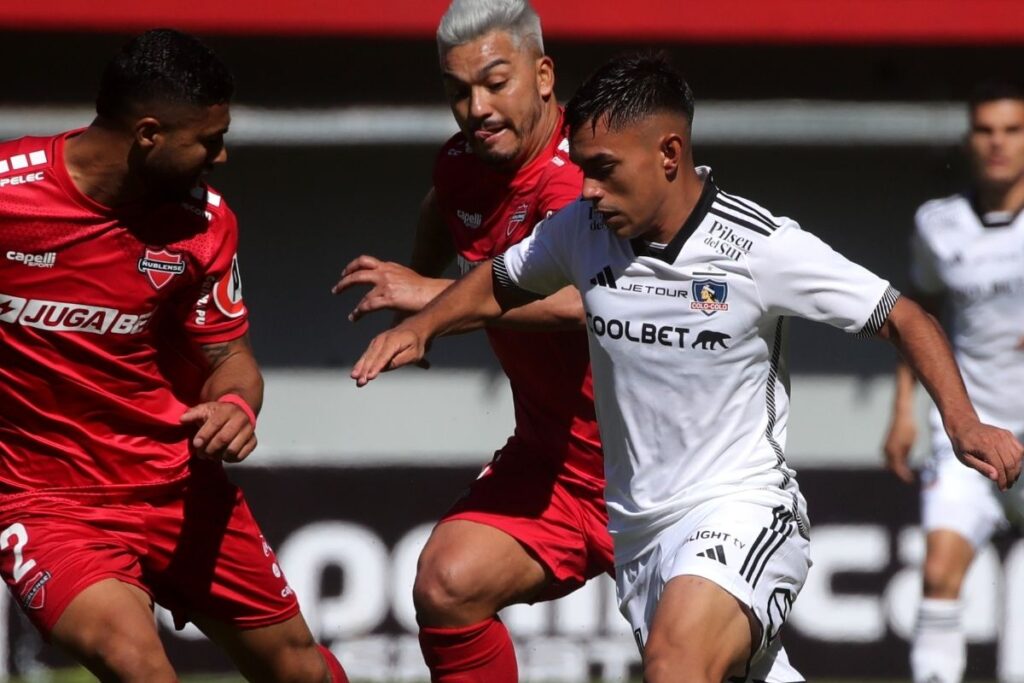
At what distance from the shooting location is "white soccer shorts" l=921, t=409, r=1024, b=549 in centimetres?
609

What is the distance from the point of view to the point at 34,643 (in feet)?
22.1

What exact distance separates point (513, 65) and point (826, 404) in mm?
3015

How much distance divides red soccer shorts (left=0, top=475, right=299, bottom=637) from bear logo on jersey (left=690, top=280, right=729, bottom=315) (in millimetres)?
1524

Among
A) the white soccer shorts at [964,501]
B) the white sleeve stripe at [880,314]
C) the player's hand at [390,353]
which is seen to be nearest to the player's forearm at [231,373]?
the player's hand at [390,353]

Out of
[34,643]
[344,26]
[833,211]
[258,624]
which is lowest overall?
[34,643]

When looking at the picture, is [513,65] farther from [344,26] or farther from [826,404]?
[826,404]

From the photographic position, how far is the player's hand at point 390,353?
3.99 meters

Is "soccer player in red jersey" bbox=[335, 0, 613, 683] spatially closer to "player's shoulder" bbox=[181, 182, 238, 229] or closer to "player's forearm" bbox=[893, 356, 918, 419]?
"player's shoulder" bbox=[181, 182, 238, 229]

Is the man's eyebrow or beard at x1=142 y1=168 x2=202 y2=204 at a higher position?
the man's eyebrow

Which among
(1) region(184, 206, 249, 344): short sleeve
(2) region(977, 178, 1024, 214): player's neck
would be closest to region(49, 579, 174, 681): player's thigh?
(1) region(184, 206, 249, 344): short sleeve

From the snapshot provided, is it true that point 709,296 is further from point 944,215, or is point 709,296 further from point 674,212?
point 944,215

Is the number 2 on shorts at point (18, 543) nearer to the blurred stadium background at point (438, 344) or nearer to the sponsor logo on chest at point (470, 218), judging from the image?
the sponsor logo on chest at point (470, 218)

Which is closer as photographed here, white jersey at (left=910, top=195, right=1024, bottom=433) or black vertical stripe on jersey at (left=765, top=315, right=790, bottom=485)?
black vertical stripe on jersey at (left=765, top=315, right=790, bottom=485)

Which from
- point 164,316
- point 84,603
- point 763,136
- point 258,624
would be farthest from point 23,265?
point 763,136
